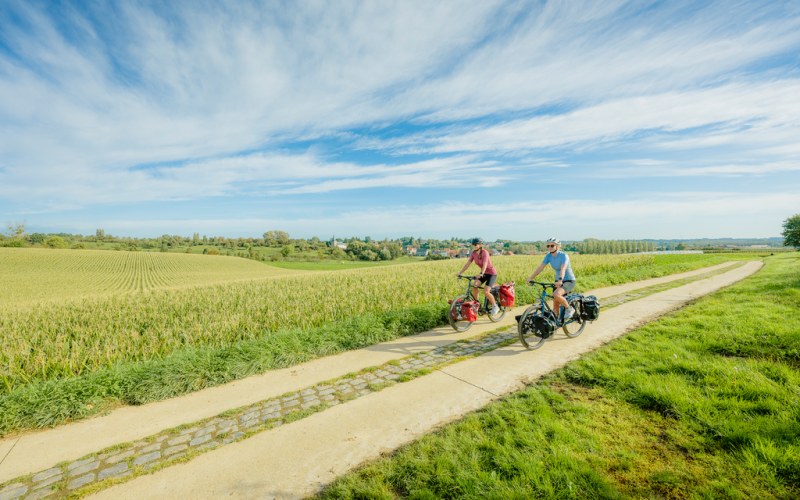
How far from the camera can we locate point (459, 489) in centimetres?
308

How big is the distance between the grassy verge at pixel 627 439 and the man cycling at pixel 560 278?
1.80 meters

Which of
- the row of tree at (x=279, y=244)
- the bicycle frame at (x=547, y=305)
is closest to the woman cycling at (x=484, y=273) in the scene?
the bicycle frame at (x=547, y=305)

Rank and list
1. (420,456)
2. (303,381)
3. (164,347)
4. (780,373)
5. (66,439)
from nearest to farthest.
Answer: (420,456) → (66,439) → (780,373) → (303,381) → (164,347)

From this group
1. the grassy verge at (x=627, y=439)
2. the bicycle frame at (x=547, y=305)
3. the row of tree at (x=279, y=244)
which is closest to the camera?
the grassy verge at (x=627, y=439)

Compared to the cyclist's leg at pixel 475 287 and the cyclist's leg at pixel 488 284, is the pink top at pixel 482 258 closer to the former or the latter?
the cyclist's leg at pixel 488 284

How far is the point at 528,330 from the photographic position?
7.07 m

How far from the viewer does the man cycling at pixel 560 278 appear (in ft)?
23.9

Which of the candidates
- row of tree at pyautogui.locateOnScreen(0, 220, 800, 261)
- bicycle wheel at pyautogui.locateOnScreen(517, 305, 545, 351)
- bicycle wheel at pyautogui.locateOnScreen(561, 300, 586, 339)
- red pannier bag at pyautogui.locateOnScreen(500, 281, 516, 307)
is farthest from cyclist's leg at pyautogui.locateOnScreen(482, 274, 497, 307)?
row of tree at pyautogui.locateOnScreen(0, 220, 800, 261)

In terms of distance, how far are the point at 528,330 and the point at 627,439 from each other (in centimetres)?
342

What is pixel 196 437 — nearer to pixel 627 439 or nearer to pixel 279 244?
pixel 627 439

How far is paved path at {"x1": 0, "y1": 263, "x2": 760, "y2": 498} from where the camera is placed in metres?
3.41

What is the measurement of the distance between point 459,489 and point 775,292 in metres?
14.1

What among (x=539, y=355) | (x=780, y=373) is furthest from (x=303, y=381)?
(x=780, y=373)

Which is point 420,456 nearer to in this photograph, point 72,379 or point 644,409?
A: point 644,409
